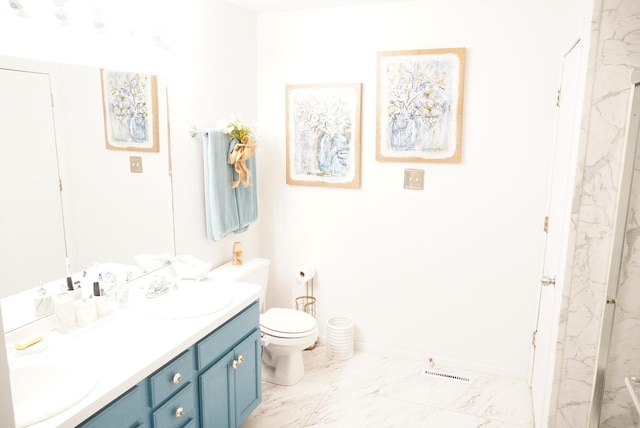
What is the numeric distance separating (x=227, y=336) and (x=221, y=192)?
3.09 ft

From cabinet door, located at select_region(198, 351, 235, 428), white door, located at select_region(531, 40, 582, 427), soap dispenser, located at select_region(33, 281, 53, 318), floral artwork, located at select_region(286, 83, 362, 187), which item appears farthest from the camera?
floral artwork, located at select_region(286, 83, 362, 187)

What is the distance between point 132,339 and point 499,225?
2.21 m

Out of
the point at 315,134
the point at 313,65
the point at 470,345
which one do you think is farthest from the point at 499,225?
the point at 313,65

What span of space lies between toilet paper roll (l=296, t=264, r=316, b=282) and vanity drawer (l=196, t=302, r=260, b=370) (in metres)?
0.86

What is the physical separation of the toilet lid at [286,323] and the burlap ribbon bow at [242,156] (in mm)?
877

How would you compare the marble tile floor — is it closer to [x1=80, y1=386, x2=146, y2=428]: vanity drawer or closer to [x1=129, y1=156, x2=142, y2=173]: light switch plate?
[x1=80, y1=386, x2=146, y2=428]: vanity drawer

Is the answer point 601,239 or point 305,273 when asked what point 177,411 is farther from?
point 601,239

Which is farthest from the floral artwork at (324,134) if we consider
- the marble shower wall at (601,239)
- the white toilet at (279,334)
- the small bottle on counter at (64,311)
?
the small bottle on counter at (64,311)

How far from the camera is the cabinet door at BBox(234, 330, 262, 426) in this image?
241cm

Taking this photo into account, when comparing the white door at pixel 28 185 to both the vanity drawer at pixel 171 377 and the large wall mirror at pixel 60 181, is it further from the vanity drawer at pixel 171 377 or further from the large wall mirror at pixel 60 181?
the vanity drawer at pixel 171 377

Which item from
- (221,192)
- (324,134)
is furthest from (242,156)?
(324,134)

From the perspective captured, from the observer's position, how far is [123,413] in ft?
5.40

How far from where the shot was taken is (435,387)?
302 centimetres

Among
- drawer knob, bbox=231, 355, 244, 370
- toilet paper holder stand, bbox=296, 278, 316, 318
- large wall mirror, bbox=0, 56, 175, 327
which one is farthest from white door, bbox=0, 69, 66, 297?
toilet paper holder stand, bbox=296, 278, 316, 318
